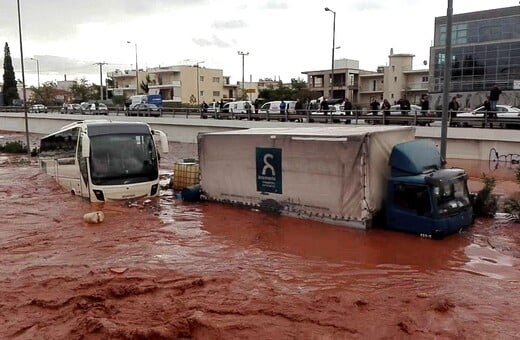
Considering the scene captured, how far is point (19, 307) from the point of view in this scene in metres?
7.12

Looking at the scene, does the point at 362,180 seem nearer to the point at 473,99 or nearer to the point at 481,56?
the point at 473,99

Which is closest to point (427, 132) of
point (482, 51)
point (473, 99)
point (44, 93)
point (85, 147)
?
point (85, 147)

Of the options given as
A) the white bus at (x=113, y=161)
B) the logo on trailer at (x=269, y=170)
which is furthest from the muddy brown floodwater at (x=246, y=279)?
the white bus at (x=113, y=161)

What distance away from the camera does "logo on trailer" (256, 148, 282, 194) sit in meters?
12.4

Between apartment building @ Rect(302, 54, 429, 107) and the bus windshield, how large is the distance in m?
50.2

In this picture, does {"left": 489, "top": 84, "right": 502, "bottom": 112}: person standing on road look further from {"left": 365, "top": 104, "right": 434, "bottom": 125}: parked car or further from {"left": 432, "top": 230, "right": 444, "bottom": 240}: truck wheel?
{"left": 432, "top": 230, "right": 444, "bottom": 240}: truck wheel

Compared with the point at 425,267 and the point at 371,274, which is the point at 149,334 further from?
Answer: the point at 425,267

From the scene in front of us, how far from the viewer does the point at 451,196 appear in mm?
10391

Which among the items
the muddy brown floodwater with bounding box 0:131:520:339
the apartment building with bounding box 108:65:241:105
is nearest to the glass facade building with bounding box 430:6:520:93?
the muddy brown floodwater with bounding box 0:131:520:339

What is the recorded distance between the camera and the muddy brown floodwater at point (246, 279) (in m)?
6.32

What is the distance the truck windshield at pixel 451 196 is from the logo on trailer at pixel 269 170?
3992 millimetres

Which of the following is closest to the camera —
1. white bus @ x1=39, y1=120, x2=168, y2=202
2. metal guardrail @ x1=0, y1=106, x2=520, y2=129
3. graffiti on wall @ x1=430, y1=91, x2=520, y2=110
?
white bus @ x1=39, y1=120, x2=168, y2=202

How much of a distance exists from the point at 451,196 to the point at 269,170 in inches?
178

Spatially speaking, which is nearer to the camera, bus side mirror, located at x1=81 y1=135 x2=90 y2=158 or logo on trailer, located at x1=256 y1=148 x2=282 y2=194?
logo on trailer, located at x1=256 y1=148 x2=282 y2=194
